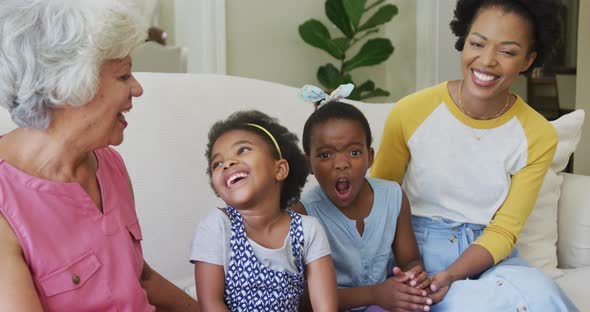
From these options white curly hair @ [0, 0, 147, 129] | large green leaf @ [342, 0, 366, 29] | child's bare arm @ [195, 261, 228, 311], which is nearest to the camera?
white curly hair @ [0, 0, 147, 129]

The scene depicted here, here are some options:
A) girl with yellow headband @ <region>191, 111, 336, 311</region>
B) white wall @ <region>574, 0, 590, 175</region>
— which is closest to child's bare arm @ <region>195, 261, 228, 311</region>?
girl with yellow headband @ <region>191, 111, 336, 311</region>

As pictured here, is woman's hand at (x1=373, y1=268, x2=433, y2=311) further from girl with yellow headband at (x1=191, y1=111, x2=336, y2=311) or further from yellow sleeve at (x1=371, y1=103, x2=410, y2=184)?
yellow sleeve at (x1=371, y1=103, x2=410, y2=184)

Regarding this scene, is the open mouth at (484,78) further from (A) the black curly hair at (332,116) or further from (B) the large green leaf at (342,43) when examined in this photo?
(B) the large green leaf at (342,43)

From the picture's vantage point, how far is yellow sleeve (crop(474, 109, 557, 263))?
6.44 feet

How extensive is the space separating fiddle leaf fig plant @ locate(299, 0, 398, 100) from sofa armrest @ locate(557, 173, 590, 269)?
227cm

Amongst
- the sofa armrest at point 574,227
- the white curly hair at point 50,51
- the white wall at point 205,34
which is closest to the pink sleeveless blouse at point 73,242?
the white curly hair at point 50,51

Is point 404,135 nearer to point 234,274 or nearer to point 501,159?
point 501,159

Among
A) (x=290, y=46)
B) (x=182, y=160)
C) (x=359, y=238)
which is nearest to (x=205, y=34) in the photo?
(x=290, y=46)

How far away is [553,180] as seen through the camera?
2393 millimetres

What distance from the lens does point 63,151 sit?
1347 millimetres

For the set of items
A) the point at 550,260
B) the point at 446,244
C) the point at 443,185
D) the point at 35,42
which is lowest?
the point at 550,260

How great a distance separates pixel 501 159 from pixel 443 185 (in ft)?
0.57

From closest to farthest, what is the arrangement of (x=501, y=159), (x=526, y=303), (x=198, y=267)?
(x=198, y=267) → (x=526, y=303) → (x=501, y=159)

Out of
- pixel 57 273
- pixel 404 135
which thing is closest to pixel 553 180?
pixel 404 135
